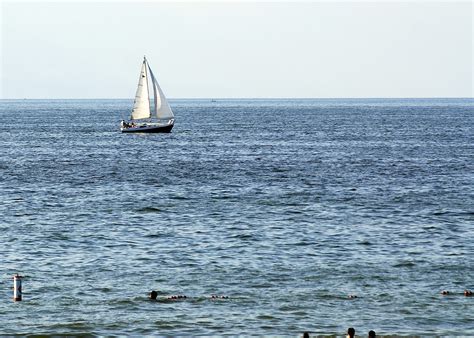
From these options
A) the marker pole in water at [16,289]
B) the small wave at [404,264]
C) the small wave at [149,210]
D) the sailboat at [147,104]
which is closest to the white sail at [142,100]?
the sailboat at [147,104]

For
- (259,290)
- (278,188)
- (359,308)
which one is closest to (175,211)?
(278,188)

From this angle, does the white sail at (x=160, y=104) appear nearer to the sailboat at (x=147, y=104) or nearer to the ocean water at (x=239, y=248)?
the sailboat at (x=147, y=104)

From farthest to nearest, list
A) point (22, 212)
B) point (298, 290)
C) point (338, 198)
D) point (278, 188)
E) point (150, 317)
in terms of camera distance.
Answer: point (278, 188), point (338, 198), point (22, 212), point (298, 290), point (150, 317)

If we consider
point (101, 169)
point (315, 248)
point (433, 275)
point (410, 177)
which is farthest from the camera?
point (101, 169)

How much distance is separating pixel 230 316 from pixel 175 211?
27.2 metres

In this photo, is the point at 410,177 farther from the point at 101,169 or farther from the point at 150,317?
the point at 150,317

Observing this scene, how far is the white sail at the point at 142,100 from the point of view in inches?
6038

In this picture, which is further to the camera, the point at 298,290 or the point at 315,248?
the point at 315,248

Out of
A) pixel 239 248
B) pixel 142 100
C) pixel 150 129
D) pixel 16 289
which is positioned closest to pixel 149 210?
pixel 239 248

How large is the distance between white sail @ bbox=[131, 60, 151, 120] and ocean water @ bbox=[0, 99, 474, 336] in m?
54.4

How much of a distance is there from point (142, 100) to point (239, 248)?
107 meters

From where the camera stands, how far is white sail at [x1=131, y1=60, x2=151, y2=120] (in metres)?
153

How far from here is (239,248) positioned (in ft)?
160

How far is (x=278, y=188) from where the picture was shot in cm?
7638
